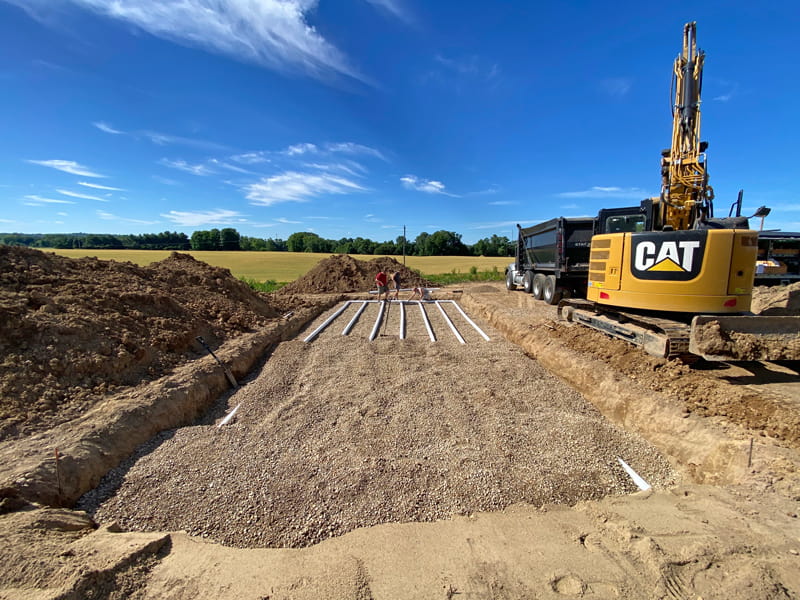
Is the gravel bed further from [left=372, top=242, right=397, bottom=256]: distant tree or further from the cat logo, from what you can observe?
[left=372, top=242, right=397, bottom=256]: distant tree

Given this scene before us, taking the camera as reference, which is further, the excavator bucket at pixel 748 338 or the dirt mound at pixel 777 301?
the dirt mound at pixel 777 301

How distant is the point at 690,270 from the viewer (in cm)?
497

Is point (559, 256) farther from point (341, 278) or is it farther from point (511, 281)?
point (341, 278)

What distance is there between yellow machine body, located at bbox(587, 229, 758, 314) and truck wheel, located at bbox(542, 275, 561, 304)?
5848mm

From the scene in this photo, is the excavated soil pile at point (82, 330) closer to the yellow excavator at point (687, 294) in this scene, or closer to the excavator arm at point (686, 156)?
the yellow excavator at point (687, 294)

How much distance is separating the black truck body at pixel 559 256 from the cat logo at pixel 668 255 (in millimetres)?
5252

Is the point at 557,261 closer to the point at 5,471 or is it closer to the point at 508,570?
the point at 508,570

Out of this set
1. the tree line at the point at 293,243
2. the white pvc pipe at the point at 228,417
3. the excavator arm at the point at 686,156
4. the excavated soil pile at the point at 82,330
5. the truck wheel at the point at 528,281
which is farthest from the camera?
the tree line at the point at 293,243

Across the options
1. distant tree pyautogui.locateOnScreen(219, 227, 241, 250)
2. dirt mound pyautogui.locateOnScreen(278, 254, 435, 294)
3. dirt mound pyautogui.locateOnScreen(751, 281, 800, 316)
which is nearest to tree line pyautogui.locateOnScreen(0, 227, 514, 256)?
distant tree pyautogui.locateOnScreen(219, 227, 241, 250)

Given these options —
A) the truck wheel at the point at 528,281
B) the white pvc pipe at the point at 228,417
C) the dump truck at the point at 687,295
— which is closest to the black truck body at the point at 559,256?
the truck wheel at the point at 528,281

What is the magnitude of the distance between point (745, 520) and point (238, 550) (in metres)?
3.33

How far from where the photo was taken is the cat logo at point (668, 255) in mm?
4930

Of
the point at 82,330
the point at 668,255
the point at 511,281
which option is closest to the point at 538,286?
the point at 511,281

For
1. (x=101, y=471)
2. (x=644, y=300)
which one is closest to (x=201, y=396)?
(x=101, y=471)
